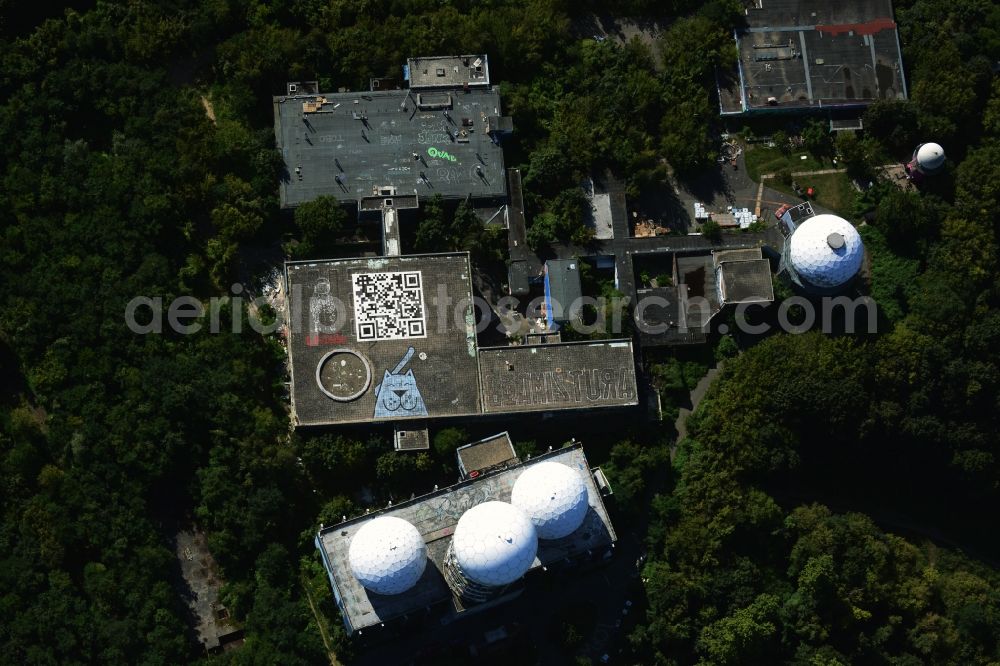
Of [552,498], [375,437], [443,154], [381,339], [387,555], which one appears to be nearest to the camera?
[387,555]

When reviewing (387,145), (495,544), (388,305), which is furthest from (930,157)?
(495,544)

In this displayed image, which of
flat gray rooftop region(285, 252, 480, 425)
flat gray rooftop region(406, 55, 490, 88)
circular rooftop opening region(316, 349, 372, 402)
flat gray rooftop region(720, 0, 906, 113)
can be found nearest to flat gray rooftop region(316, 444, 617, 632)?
flat gray rooftop region(285, 252, 480, 425)

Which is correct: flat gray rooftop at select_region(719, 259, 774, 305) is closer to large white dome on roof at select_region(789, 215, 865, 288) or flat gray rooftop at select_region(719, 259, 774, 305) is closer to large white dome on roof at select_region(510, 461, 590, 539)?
large white dome on roof at select_region(789, 215, 865, 288)

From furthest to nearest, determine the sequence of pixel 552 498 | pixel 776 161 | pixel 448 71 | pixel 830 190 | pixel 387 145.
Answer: pixel 776 161, pixel 830 190, pixel 448 71, pixel 387 145, pixel 552 498

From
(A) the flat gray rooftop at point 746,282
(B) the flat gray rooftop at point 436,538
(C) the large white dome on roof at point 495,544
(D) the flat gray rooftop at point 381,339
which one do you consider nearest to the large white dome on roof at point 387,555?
(B) the flat gray rooftop at point 436,538

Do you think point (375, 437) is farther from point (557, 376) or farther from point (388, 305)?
point (557, 376)

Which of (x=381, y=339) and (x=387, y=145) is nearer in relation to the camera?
(x=381, y=339)

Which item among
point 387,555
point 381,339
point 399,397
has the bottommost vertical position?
point 387,555

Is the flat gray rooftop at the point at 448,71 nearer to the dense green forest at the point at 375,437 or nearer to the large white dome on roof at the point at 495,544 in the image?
the dense green forest at the point at 375,437
